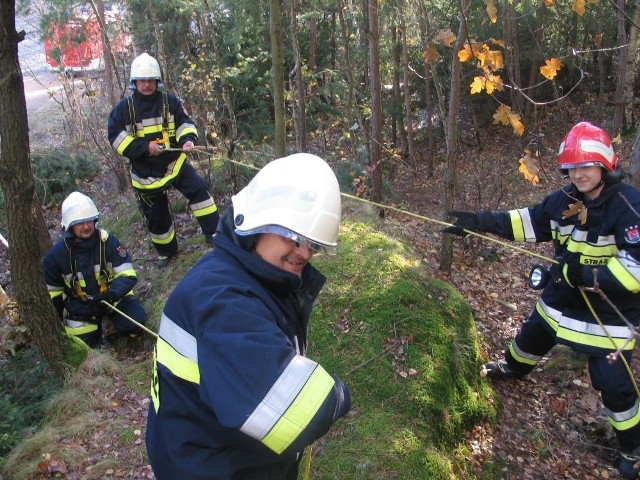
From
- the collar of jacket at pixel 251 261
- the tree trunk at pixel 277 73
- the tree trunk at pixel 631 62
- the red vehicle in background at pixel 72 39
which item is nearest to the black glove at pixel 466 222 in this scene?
the tree trunk at pixel 277 73

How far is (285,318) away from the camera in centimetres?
199

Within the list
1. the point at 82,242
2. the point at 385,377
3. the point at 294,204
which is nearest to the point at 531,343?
the point at 385,377

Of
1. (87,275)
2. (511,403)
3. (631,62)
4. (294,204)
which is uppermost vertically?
A: (294,204)

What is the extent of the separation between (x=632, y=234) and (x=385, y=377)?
2.19m

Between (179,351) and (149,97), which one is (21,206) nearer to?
(149,97)

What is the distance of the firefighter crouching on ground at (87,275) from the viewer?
5539mm

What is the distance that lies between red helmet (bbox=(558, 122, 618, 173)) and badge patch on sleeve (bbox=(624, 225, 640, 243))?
19.6 inches

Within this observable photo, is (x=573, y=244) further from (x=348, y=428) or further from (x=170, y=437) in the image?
(x=170, y=437)

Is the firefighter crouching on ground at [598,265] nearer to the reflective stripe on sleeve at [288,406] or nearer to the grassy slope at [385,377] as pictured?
the grassy slope at [385,377]

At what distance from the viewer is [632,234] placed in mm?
3721

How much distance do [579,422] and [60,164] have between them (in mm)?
11984

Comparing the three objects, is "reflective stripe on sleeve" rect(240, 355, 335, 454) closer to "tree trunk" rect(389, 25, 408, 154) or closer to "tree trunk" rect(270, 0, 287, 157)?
"tree trunk" rect(270, 0, 287, 157)

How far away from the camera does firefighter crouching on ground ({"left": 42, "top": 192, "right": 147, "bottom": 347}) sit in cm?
554

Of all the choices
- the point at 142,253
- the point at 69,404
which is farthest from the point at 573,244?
the point at 142,253
